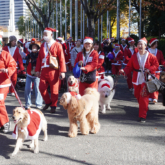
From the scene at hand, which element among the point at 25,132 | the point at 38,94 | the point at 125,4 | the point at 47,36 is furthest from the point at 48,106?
the point at 125,4

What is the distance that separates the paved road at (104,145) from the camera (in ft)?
15.0

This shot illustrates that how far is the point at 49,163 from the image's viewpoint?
446 cm

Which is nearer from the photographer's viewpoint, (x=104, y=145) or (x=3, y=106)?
(x=104, y=145)

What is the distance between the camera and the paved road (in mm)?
4570

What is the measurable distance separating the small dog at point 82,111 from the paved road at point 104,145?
17 cm

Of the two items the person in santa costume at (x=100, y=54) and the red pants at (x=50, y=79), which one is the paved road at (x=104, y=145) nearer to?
the red pants at (x=50, y=79)

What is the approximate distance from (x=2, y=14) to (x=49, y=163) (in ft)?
590

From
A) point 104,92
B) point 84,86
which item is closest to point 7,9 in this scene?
point 104,92

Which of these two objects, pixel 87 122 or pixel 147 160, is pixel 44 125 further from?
pixel 147 160

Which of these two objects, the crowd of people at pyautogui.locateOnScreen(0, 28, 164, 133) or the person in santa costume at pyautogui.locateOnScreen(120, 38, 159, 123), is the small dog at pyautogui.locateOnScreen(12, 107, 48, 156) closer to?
the crowd of people at pyautogui.locateOnScreen(0, 28, 164, 133)

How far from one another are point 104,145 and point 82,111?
79 centimetres

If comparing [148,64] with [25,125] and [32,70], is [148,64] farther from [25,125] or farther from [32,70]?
[25,125]

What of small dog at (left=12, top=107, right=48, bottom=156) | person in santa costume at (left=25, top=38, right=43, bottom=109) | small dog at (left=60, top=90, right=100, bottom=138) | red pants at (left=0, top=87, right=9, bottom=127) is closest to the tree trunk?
person in santa costume at (left=25, top=38, right=43, bottom=109)

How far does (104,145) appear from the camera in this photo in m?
5.29
